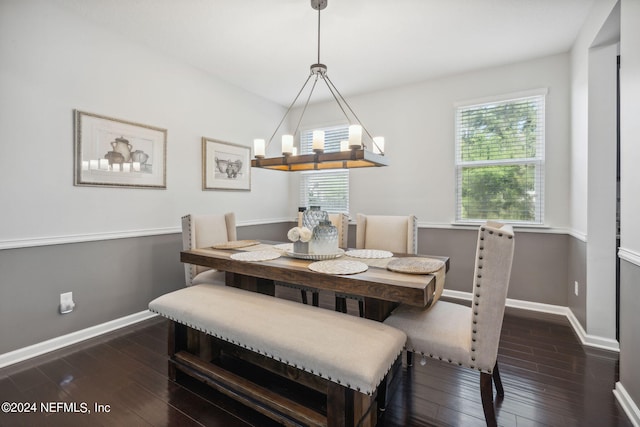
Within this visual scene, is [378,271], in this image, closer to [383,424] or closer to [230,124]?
[383,424]

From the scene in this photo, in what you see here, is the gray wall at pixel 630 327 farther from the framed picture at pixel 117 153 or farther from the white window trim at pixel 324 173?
the framed picture at pixel 117 153

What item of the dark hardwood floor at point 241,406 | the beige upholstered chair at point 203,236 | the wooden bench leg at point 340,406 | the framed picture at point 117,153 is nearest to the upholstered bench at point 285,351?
the wooden bench leg at point 340,406

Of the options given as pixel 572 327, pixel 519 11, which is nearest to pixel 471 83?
pixel 519 11

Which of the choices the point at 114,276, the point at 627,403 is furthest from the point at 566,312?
the point at 114,276

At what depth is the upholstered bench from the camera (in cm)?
130

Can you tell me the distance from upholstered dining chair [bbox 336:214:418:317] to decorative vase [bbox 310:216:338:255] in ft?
2.29

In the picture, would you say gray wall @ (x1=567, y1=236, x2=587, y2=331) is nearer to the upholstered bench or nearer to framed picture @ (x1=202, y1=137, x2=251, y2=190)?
the upholstered bench

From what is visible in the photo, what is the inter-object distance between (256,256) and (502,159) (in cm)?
297

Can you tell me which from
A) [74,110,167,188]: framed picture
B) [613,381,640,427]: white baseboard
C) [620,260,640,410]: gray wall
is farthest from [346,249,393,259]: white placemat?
[74,110,167,188]: framed picture

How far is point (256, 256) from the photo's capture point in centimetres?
216

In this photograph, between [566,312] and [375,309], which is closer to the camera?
[375,309]

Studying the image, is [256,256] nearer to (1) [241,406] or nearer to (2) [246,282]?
(2) [246,282]

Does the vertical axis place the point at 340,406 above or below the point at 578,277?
below

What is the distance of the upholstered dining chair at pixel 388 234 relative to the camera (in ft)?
8.80
